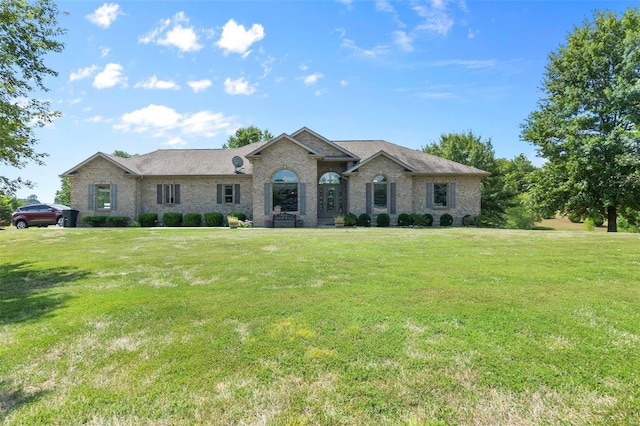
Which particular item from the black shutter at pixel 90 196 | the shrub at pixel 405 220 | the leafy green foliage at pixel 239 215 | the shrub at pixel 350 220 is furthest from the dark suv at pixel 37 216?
the shrub at pixel 405 220

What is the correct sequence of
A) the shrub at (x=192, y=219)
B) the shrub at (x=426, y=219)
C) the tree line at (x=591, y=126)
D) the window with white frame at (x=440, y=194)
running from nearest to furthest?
1. the tree line at (x=591, y=126)
2. the shrub at (x=426, y=219)
3. the shrub at (x=192, y=219)
4. the window with white frame at (x=440, y=194)

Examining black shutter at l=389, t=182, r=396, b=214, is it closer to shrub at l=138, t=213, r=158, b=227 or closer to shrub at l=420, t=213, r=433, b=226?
shrub at l=420, t=213, r=433, b=226

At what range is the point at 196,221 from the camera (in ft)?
75.9

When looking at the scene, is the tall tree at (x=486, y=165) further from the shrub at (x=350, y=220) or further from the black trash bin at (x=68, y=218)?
the black trash bin at (x=68, y=218)

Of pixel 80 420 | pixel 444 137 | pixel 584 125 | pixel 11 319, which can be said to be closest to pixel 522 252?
pixel 80 420

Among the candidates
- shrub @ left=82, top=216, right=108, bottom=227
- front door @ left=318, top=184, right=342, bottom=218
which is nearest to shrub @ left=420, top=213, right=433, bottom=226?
front door @ left=318, top=184, right=342, bottom=218

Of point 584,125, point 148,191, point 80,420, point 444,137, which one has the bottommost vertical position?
point 80,420

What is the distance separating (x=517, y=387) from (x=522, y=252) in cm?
790

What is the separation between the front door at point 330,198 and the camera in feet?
76.7

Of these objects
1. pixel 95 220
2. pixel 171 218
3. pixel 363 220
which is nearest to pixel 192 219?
→ pixel 171 218

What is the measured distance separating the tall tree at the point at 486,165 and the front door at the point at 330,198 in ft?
49.0

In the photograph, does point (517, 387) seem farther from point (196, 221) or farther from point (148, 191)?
point (148, 191)

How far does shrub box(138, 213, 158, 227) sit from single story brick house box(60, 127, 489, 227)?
685 mm

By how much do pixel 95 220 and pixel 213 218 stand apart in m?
8.10
